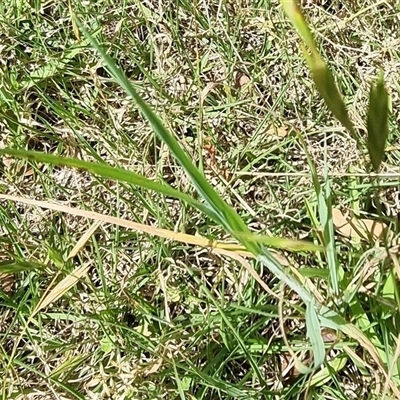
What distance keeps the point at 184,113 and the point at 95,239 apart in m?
0.36

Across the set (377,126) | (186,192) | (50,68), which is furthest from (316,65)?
(50,68)

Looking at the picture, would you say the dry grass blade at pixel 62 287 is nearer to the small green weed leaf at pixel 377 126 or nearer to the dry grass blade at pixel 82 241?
the dry grass blade at pixel 82 241

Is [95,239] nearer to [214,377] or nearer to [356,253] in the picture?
[214,377]

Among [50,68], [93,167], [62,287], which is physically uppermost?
[93,167]

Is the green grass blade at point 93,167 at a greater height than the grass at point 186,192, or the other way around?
the green grass blade at point 93,167

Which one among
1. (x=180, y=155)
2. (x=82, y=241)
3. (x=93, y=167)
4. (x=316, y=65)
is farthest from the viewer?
(x=82, y=241)

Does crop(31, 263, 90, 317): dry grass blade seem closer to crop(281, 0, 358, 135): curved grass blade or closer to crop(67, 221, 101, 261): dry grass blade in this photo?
crop(67, 221, 101, 261): dry grass blade

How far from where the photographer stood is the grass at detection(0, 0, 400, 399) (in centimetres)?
128

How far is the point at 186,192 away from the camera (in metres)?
1.45

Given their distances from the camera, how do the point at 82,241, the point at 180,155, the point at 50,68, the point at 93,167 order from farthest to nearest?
the point at 50,68 < the point at 82,241 < the point at 180,155 < the point at 93,167

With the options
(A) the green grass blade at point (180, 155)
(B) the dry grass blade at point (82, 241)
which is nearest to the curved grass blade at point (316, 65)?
(A) the green grass blade at point (180, 155)

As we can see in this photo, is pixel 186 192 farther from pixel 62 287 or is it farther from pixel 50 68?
pixel 50 68

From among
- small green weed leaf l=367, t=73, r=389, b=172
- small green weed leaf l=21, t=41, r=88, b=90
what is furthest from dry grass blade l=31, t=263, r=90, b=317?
small green weed leaf l=367, t=73, r=389, b=172

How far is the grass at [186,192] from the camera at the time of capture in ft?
4.20
